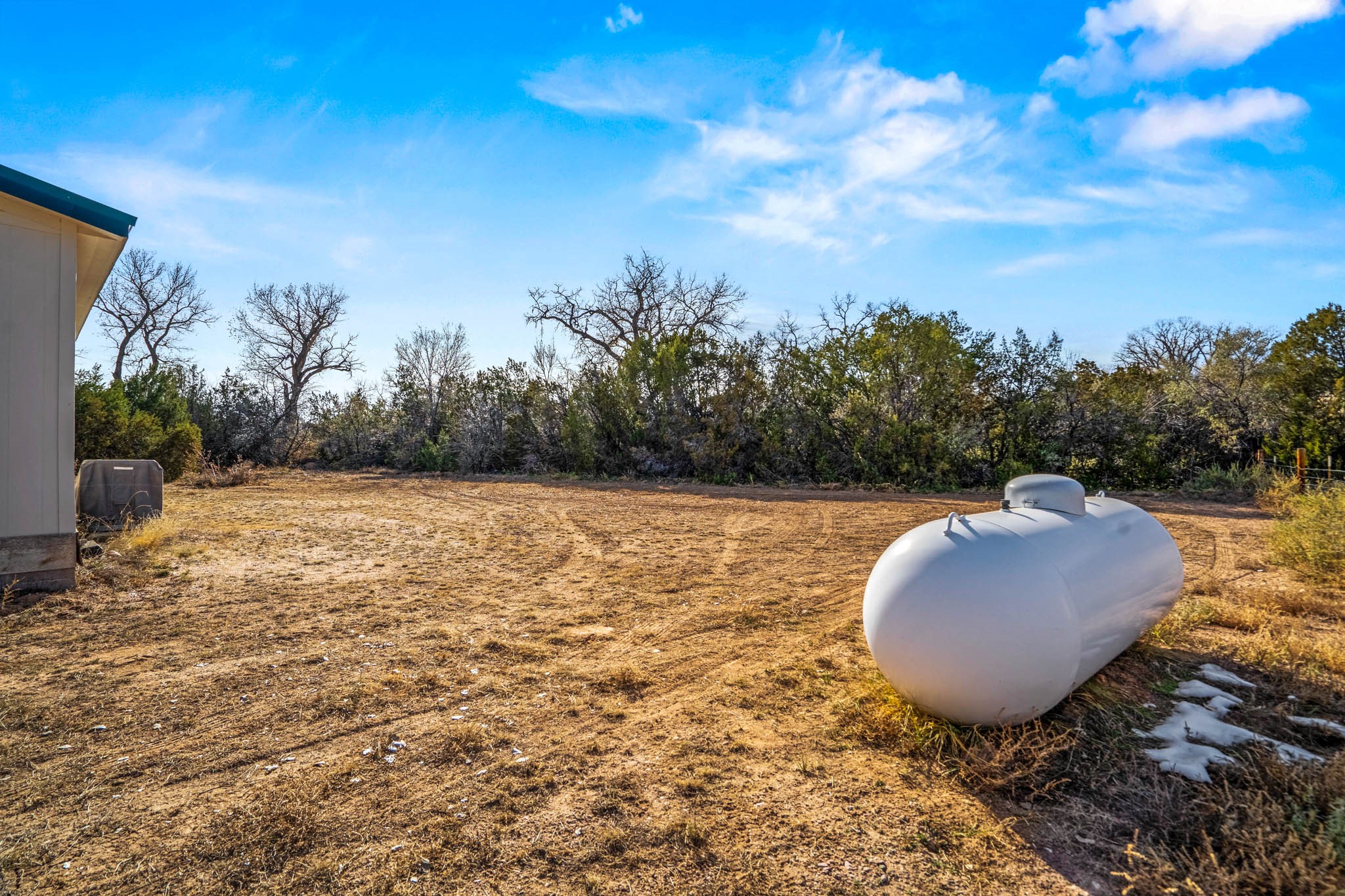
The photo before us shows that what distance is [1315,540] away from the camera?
21.2ft

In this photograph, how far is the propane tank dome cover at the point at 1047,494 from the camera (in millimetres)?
4043

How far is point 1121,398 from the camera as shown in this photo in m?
15.1

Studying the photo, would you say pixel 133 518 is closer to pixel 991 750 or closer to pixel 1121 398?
pixel 991 750

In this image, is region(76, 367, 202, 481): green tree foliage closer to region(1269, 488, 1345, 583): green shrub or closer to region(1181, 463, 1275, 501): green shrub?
region(1269, 488, 1345, 583): green shrub

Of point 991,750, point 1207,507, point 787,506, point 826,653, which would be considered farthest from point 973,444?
point 991,750

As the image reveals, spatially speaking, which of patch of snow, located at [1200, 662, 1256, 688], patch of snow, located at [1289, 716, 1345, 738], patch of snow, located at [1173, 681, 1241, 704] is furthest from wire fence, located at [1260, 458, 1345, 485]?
patch of snow, located at [1289, 716, 1345, 738]

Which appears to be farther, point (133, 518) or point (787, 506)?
point (787, 506)

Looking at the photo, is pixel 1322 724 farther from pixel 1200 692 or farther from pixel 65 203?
pixel 65 203

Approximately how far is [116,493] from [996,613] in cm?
1065

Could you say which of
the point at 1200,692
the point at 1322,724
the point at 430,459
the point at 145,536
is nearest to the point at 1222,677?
the point at 1200,692

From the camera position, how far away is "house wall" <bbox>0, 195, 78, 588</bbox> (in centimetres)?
588

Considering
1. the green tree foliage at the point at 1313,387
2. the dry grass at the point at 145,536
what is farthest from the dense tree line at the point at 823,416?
the dry grass at the point at 145,536

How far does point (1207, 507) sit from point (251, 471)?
2198 cm

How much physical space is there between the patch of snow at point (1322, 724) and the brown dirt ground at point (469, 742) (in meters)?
1.88
